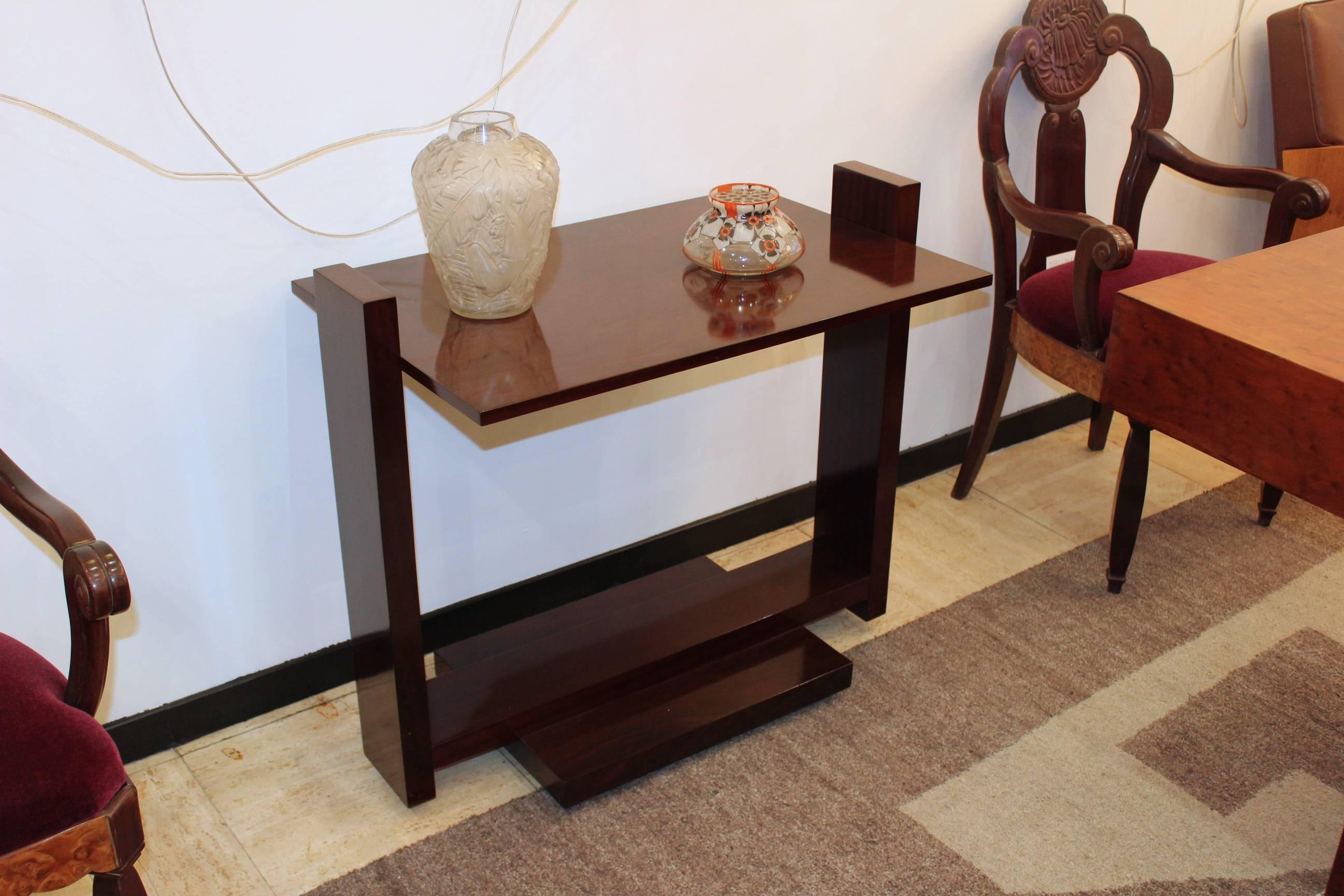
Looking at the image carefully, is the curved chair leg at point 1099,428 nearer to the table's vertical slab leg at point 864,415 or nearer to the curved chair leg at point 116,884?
the table's vertical slab leg at point 864,415

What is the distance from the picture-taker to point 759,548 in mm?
2480

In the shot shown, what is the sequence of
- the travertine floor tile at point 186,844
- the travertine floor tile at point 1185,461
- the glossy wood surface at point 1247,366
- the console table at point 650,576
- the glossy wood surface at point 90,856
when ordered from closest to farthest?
the glossy wood surface at point 90,856
the glossy wood surface at point 1247,366
the console table at point 650,576
the travertine floor tile at point 186,844
the travertine floor tile at point 1185,461

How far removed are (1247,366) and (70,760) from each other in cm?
132

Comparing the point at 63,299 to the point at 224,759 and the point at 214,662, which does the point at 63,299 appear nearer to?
the point at 214,662

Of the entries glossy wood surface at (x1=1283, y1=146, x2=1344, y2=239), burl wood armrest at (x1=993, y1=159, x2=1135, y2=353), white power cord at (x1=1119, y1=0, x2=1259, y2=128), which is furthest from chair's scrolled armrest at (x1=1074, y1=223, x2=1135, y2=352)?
white power cord at (x1=1119, y1=0, x2=1259, y2=128)

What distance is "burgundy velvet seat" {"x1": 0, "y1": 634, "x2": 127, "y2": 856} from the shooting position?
115 cm

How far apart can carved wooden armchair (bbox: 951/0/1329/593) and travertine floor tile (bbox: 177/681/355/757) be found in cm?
141

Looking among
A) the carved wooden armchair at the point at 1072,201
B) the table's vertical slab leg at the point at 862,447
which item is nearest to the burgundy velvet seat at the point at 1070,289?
the carved wooden armchair at the point at 1072,201

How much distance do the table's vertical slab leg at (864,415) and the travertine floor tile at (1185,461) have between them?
2.80ft

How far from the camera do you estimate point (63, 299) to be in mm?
1583

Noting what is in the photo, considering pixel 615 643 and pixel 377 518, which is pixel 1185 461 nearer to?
pixel 615 643

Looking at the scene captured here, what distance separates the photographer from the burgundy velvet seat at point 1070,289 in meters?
2.18

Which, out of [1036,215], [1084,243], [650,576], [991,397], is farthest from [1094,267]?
[650,576]

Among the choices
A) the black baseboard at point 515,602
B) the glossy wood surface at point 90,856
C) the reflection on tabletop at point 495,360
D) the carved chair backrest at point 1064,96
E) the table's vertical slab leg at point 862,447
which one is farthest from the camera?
the carved chair backrest at point 1064,96
